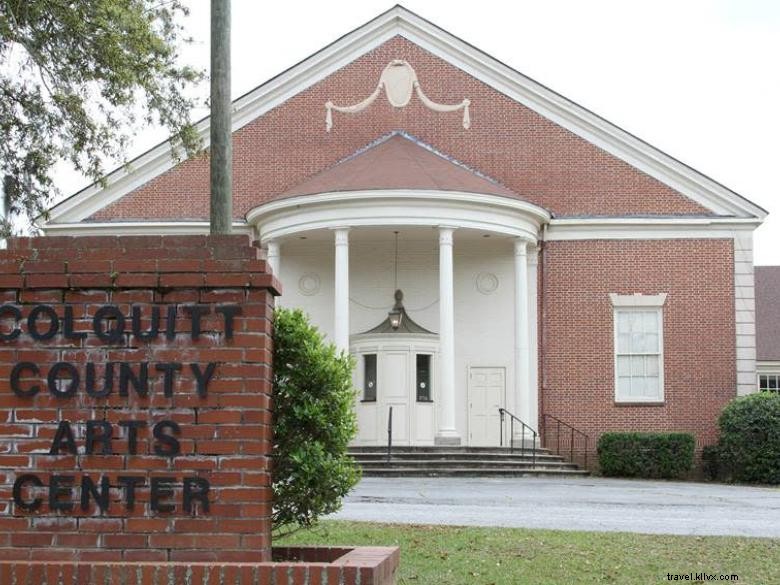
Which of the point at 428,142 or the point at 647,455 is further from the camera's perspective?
the point at 428,142

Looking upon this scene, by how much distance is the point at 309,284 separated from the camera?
91.9 feet

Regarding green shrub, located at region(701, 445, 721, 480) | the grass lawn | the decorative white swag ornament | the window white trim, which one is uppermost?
the decorative white swag ornament

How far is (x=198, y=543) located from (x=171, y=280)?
1.48 m

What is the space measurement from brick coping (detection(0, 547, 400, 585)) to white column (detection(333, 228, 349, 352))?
1911cm

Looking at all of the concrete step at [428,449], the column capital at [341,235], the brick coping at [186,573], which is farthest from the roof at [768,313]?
the brick coping at [186,573]

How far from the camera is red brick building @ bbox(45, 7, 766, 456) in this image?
27.2m

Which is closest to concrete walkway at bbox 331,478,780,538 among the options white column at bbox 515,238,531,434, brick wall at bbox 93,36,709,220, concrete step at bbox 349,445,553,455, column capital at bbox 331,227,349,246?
concrete step at bbox 349,445,553,455

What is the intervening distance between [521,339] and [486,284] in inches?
85.3

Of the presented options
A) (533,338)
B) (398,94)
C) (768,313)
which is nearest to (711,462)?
(533,338)

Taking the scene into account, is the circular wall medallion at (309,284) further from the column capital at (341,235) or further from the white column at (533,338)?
the white column at (533,338)

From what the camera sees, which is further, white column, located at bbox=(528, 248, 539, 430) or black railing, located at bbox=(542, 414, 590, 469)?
white column, located at bbox=(528, 248, 539, 430)

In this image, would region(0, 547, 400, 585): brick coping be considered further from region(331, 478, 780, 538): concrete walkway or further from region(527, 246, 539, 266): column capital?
region(527, 246, 539, 266): column capital

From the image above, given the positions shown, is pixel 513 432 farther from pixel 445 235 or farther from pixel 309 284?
pixel 309 284

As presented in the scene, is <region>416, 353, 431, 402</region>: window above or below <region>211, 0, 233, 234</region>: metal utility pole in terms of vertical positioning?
below
